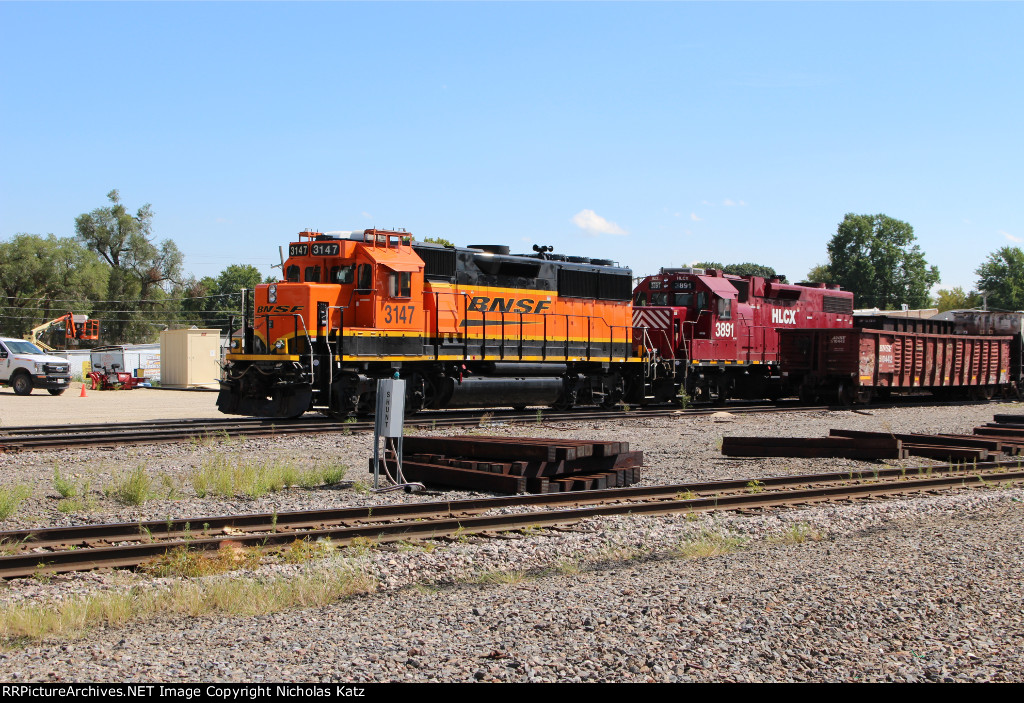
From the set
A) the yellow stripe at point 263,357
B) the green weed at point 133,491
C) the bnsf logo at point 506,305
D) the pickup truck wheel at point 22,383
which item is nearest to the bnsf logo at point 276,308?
the yellow stripe at point 263,357

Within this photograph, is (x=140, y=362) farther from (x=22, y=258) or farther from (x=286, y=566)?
(x=286, y=566)

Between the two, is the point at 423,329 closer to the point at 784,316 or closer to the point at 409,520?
the point at 409,520

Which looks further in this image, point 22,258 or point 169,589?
point 22,258

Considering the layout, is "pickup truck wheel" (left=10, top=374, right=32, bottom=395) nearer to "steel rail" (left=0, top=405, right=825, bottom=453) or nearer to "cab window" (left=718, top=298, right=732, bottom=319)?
"steel rail" (left=0, top=405, right=825, bottom=453)

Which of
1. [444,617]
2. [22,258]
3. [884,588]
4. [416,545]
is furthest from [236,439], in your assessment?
[22,258]

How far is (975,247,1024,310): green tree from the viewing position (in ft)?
393

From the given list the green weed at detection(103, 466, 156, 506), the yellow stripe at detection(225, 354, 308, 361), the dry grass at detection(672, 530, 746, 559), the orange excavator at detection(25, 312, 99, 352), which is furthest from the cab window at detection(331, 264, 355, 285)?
the orange excavator at detection(25, 312, 99, 352)

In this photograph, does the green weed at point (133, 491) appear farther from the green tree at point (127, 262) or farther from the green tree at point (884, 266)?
the green tree at point (884, 266)

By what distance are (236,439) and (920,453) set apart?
10.9m

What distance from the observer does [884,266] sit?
380 ft

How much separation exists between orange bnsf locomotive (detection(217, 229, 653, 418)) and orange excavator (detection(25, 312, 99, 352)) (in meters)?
38.3

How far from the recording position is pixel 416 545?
7.29 meters

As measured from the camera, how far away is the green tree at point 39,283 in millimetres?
68438
